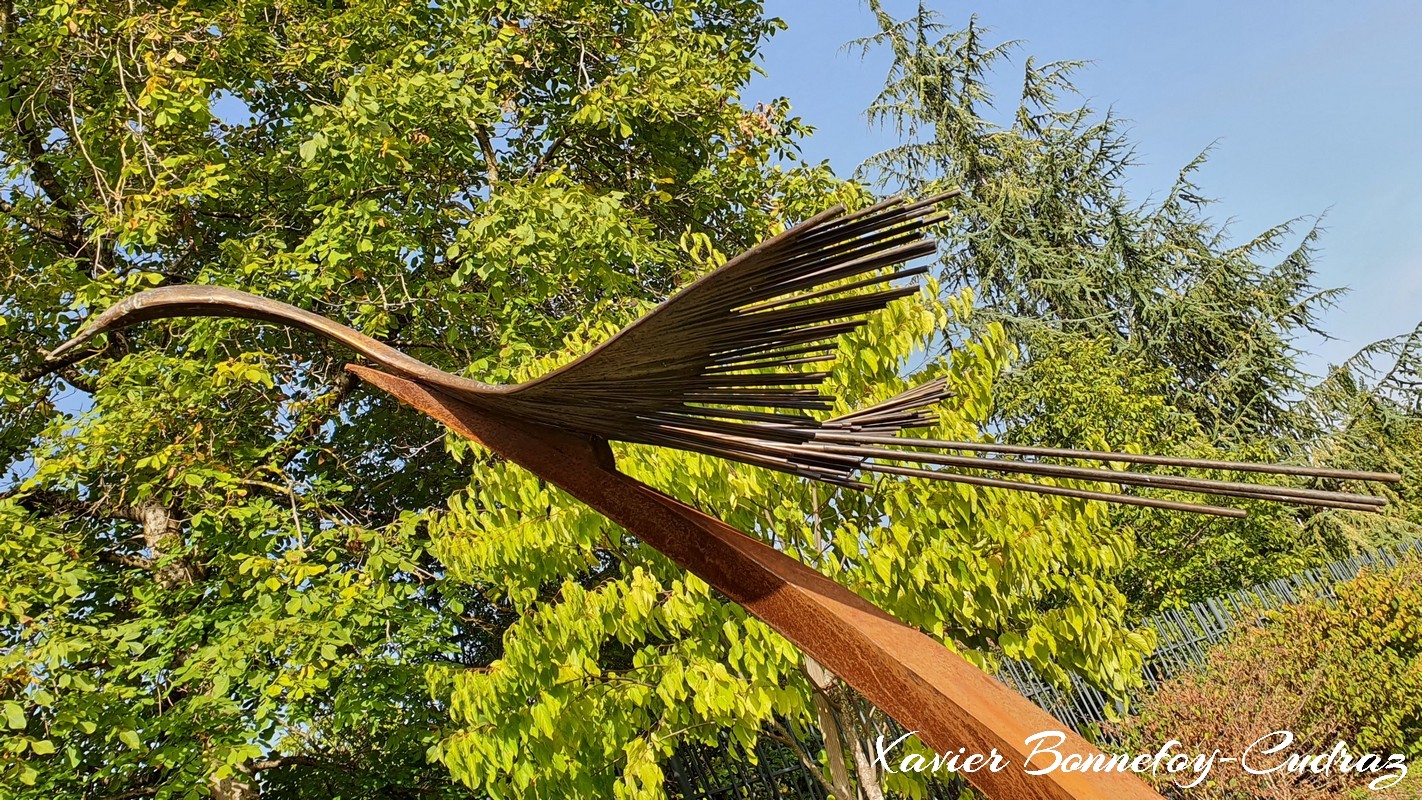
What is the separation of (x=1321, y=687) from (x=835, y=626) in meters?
10.0

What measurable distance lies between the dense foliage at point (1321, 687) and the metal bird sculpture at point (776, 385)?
796 cm

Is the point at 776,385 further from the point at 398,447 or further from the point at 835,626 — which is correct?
the point at 398,447

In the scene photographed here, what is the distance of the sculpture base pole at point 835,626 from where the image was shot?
3.91 feet

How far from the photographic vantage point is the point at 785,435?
1342 mm

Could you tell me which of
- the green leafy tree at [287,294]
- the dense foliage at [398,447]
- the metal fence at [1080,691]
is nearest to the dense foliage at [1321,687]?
the metal fence at [1080,691]

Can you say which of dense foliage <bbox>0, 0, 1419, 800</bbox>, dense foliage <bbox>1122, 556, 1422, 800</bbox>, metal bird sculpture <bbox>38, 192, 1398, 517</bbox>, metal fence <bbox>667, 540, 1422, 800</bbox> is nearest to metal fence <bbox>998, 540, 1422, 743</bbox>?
metal fence <bbox>667, 540, 1422, 800</bbox>

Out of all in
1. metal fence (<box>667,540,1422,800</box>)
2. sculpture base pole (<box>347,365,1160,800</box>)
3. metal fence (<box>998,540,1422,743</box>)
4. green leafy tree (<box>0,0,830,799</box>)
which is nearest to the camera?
sculpture base pole (<box>347,365,1160,800</box>)

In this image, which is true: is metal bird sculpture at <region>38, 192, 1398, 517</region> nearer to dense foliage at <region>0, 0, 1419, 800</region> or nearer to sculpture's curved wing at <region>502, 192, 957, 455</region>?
sculpture's curved wing at <region>502, 192, 957, 455</region>

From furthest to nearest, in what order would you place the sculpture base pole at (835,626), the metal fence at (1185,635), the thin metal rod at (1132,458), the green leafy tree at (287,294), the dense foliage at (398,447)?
the metal fence at (1185,635) < the green leafy tree at (287,294) < the dense foliage at (398,447) < the sculpture base pole at (835,626) < the thin metal rod at (1132,458)

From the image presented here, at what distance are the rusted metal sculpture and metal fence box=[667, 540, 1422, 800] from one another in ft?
18.9

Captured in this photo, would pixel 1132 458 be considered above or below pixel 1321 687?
above

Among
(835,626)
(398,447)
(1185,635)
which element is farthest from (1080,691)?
(835,626)

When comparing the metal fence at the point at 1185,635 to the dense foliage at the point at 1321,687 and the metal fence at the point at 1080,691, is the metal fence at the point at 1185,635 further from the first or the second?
the dense foliage at the point at 1321,687

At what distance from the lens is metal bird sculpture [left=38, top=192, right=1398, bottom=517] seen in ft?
3.64
